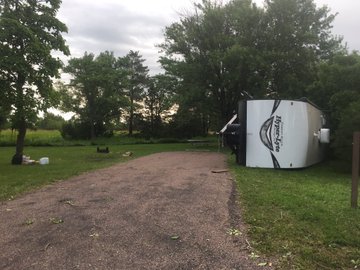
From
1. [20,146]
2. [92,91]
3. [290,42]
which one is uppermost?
[290,42]

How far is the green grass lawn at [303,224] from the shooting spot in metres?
4.71

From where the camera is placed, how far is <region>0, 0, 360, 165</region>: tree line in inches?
671

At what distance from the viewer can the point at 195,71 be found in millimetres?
30656

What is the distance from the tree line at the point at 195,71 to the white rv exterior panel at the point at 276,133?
149cm

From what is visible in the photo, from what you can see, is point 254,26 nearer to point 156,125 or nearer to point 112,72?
point 112,72

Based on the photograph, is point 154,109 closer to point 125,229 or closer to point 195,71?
point 195,71

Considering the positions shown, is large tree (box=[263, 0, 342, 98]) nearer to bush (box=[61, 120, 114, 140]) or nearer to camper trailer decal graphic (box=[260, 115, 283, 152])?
camper trailer decal graphic (box=[260, 115, 283, 152])

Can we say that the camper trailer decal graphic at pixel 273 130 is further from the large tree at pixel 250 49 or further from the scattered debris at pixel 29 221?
the large tree at pixel 250 49

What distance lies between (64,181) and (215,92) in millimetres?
21875

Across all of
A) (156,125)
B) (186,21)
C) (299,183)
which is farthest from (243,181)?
(156,125)

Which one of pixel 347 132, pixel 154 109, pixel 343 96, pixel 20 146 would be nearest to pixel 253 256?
pixel 347 132

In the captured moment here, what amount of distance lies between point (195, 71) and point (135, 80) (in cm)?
2925

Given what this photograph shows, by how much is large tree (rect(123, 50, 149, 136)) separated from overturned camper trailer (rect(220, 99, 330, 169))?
4157 cm

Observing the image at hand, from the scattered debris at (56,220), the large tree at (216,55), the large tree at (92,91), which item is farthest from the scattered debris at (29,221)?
the large tree at (92,91)
